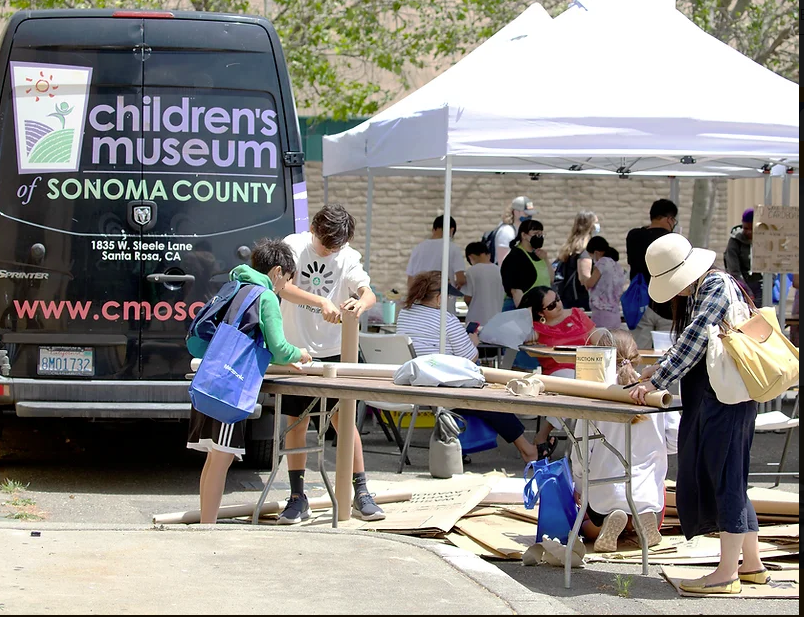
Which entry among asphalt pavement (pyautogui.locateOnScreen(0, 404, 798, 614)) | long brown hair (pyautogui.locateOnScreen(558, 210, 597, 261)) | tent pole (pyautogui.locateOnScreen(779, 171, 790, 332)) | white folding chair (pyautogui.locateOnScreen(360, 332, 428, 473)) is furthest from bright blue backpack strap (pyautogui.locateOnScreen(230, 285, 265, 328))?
long brown hair (pyautogui.locateOnScreen(558, 210, 597, 261))

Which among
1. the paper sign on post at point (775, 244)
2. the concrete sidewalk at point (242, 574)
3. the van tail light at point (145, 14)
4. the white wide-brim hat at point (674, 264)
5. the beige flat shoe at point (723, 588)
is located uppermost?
the van tail light at point (145, 14)

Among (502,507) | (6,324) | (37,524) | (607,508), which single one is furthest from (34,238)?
(607,508)

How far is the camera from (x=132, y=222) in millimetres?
7109

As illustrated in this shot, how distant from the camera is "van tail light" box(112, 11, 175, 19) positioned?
7211mm

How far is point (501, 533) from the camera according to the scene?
20.1ft

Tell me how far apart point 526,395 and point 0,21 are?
1292 centimetres

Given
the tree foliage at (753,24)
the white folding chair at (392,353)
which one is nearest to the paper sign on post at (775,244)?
the white folding chair at (392,353)

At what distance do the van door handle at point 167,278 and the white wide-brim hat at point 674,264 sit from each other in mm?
3063

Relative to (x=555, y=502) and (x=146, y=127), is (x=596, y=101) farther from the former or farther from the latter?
(x=555, y=502)

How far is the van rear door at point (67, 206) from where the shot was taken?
277 inches

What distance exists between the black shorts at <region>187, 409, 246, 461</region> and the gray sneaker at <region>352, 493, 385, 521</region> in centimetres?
97

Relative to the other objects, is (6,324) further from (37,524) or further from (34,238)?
(37,524)

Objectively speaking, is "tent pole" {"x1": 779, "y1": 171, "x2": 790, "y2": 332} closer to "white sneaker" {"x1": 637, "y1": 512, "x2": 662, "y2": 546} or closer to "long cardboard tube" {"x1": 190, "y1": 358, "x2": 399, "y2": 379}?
"white sneaker" {"x1": 637, "y1": 512, "x2": 662, "y2": 546}

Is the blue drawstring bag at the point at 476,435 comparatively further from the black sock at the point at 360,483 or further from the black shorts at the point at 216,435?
the black shorts at the point at 216,435
